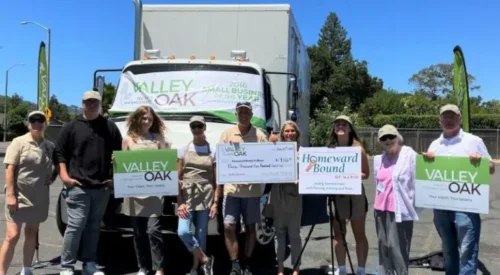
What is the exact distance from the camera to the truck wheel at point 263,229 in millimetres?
5870

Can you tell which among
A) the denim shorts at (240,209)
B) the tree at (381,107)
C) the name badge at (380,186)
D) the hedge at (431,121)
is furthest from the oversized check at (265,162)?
the tree at (381,107)

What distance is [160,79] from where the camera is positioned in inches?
295

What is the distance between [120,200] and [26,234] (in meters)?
1.08

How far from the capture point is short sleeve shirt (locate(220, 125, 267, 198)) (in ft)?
18.4

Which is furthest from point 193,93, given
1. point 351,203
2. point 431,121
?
point 431,121

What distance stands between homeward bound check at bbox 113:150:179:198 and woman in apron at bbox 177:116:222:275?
5.0 inches

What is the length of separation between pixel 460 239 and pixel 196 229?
2.66 meters

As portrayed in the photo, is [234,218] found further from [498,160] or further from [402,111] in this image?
[402,111]

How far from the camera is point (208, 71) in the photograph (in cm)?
753

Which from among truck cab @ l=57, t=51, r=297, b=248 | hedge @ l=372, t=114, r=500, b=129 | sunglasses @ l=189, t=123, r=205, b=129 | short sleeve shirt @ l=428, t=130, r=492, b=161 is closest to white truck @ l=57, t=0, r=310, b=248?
Result: truck cab @ l=57, t=51, r=297, b=248

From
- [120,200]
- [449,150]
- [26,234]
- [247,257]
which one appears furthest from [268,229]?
[26,234]

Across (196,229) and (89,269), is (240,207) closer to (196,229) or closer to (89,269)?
(196,229)

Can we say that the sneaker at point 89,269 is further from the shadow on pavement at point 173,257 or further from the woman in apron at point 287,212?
the woman in apron at point 287,212

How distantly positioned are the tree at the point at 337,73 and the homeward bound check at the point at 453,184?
59.5 meters
